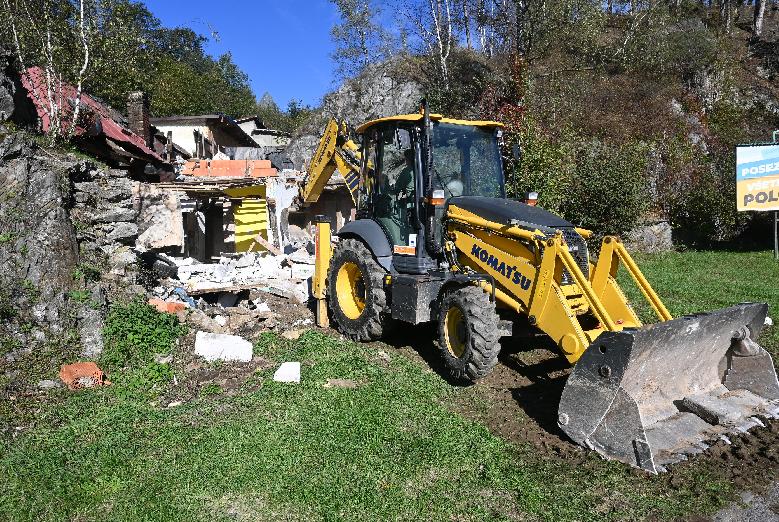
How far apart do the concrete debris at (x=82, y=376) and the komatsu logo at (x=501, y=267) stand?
4.24 meters

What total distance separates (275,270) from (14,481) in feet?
23.6

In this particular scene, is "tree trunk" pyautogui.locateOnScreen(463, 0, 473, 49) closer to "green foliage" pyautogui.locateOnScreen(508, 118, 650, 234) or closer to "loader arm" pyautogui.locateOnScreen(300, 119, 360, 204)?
"green foliage" pyautogui.locateOnScreen(508, 118, 650, 234)

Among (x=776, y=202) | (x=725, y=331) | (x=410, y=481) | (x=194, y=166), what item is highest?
(x=194, y=166)

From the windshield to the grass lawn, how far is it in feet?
8.02

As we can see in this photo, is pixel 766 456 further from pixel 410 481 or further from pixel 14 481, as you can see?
pixel 14 481

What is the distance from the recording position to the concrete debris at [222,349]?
6723mm

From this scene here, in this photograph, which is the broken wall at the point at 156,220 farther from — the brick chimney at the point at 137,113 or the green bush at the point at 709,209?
the green bush at the point at 709,209

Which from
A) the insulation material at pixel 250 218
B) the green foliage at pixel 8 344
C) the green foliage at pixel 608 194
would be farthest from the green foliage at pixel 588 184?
the green foliage at pixel 8 344

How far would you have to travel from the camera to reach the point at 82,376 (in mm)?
5840

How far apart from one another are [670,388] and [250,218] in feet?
43.4

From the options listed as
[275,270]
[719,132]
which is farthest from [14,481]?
[719,132]

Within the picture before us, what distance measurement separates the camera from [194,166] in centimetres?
2206

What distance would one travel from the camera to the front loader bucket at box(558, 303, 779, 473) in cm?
421

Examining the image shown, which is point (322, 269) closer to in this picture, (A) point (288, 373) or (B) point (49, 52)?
(A) point (288, 373)
